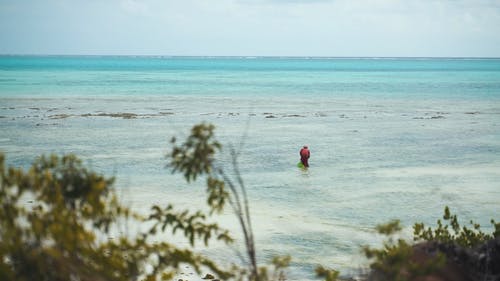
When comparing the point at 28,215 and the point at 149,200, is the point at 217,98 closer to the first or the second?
the point at 149,200

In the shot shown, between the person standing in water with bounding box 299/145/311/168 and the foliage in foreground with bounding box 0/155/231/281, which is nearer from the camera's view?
the foliage in foreground with bounding box 0/155/231/281

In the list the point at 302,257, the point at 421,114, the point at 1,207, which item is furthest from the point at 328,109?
the point at 1,207

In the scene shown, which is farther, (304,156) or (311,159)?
(311,159)

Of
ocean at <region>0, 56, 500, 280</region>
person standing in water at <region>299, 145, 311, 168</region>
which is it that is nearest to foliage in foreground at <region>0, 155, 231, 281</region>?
ocean at <region>0, 56, 500, 280</region>

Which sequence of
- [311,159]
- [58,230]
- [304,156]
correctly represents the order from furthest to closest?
[311,159], [304,156], [58,230]

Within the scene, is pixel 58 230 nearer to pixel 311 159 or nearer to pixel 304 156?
pixel 304 156

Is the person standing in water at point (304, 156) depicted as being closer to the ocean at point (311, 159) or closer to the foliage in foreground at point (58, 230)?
the ocean at point (311, 159)

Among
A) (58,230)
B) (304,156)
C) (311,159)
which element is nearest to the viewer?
(58,230)

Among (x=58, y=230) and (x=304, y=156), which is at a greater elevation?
(x=58, y=230)

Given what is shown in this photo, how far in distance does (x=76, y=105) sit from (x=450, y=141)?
3751 centimetres

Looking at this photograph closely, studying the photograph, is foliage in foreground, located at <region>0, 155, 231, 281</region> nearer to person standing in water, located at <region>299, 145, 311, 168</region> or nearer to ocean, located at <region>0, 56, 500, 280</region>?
ocean, located at <region>0, 56, 500, 280</region>

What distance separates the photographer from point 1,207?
241 inches

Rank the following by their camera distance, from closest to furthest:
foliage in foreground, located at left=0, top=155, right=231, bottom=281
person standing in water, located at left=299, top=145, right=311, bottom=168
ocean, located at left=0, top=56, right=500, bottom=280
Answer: foliage in foreground, located at left=0, top=155, right=231, bottom=281 < ocean, located at left=0, top=56, right=500, bottom=280 < person standing in water, located at left=299, top=145, right=311, bottom=168

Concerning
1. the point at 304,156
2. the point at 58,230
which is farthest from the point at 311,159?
the point at 58,230
